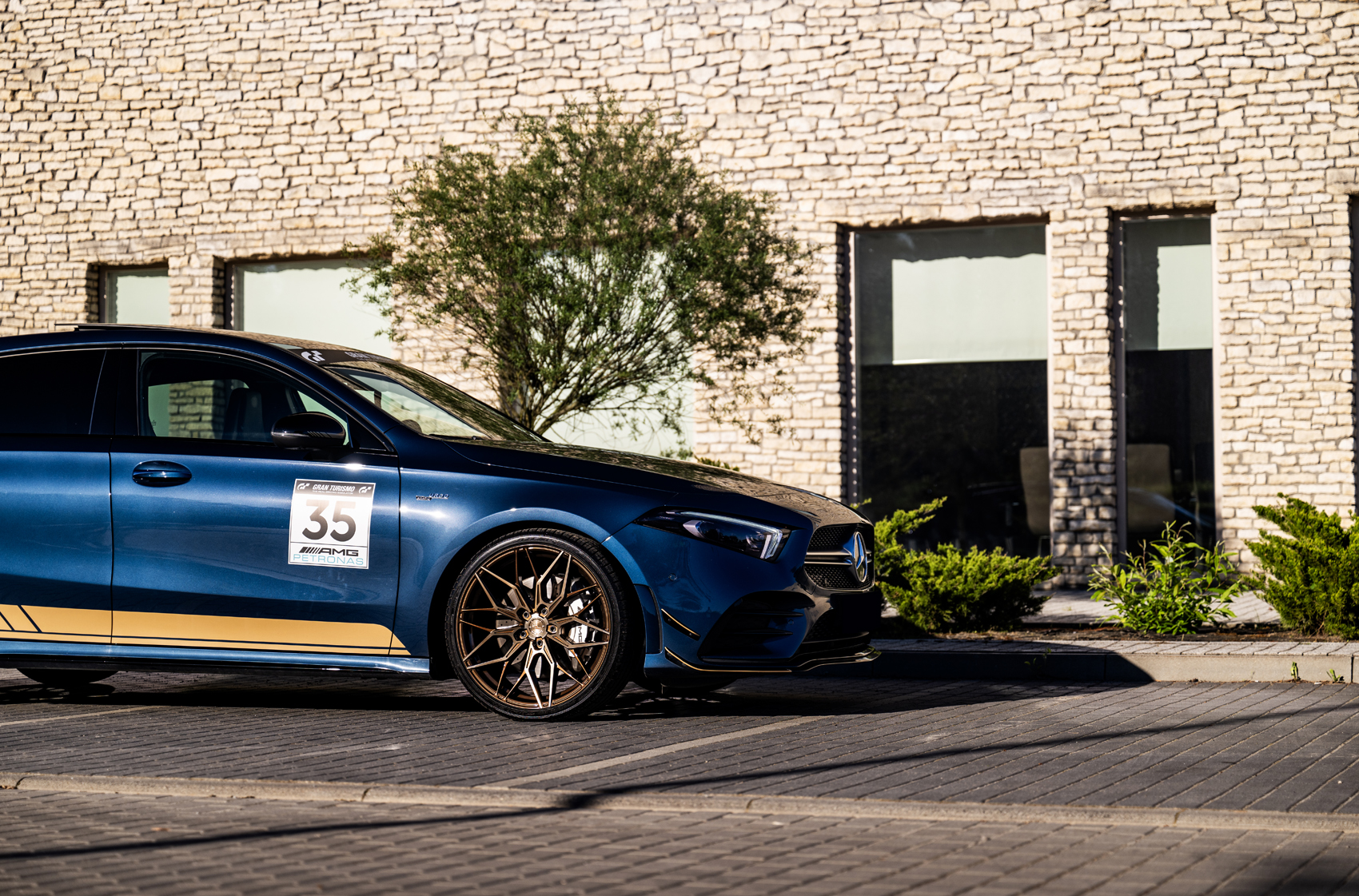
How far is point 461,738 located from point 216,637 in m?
1.33

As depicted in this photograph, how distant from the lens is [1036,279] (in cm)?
1628

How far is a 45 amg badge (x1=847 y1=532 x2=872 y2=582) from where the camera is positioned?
718cm

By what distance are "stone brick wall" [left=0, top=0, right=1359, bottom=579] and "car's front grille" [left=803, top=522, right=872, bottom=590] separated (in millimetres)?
9190

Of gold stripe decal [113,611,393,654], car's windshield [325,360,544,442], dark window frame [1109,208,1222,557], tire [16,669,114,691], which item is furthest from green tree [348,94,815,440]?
gold stripe decal [113,611,393,654]

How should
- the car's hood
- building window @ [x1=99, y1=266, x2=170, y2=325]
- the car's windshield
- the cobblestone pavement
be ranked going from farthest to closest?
building window @ [x1=99, y1=266, x2=170, y2=325] < the car's windshield < the car's hood < the cobblestone pavement

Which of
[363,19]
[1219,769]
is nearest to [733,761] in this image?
[1219,769]

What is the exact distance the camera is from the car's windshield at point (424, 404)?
7.29m

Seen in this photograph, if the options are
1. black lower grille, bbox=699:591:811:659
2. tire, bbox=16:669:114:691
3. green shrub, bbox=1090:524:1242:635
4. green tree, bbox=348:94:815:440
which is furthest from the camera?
green tree, bbox=348:94:815:440

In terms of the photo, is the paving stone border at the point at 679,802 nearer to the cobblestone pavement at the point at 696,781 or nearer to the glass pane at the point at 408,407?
the cobblestone pavement at the point at 696,781

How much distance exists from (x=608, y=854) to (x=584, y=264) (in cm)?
828

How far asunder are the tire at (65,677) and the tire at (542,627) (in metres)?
2.79

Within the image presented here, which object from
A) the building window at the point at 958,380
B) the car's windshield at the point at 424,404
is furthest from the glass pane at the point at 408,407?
the building window at the point at 958,380

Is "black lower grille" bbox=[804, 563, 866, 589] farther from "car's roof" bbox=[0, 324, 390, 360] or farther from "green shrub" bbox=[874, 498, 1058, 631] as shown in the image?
"green shrub" bbox=[874, 498, 1058, 631]

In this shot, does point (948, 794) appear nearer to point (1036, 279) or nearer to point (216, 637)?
point (216, 637)
